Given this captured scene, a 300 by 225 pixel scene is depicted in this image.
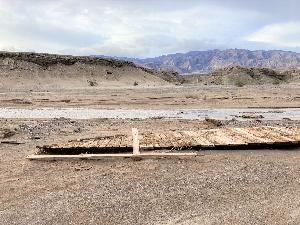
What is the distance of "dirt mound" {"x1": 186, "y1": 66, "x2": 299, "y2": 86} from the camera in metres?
79.0

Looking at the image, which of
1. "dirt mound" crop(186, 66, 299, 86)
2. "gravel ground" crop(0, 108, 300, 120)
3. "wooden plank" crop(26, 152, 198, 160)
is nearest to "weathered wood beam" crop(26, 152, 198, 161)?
"wooden plank" crop(26, 152, 198, 160)

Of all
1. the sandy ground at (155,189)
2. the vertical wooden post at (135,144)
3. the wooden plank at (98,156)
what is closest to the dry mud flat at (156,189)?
the sandy ground at (155,189)

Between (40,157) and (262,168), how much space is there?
5.06 m

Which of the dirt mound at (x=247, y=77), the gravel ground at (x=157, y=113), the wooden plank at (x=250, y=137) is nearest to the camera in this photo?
the wooden plank at (x=250, y=137)

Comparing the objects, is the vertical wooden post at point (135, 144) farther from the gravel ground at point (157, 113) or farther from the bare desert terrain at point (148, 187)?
the gravel ground at point (157, 113)

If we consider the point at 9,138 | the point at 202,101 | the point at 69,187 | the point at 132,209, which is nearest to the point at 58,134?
the point at 9,138

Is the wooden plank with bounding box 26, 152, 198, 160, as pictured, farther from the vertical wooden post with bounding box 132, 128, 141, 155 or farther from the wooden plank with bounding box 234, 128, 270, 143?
the wooden plank with bounding box 234, 128, 270, 143

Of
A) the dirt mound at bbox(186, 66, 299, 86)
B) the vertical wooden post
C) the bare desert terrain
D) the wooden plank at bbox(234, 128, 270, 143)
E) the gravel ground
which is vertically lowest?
the dirt mound at bbox(186, 66, 299, 86)

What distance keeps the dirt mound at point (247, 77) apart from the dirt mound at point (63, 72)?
11.2 metres

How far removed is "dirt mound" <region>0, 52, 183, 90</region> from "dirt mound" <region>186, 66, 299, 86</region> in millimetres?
11242

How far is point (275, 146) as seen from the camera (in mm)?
14148

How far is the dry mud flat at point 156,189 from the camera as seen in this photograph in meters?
8.64

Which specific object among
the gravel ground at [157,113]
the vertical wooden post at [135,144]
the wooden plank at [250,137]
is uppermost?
the vertical wooden post at [135,144]

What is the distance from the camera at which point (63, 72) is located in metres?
65.1
